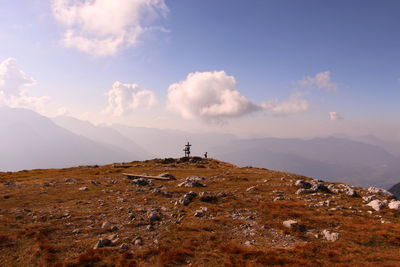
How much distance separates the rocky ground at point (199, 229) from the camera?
13.9m

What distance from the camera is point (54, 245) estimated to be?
15.5 metres

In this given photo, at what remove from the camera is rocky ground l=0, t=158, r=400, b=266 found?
45.5ft

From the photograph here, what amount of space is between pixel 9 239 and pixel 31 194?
52.9 ft

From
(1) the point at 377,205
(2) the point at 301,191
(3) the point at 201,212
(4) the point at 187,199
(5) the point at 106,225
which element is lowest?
(5) the point at 106,225

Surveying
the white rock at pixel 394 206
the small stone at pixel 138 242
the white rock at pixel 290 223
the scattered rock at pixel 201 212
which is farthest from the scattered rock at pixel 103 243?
the white rock at pixel 394 206

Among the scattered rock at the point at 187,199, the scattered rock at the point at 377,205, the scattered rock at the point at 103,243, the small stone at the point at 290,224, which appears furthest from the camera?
the scattered rock at the point at 187,199

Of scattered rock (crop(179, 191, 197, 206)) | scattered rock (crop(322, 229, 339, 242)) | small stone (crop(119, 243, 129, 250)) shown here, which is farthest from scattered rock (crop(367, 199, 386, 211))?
small stone (crop(119, 243, 129, 250))

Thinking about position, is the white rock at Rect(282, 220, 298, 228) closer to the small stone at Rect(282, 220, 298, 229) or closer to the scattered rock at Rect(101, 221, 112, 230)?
the small stone at Rect(282, 220, 298, 229)

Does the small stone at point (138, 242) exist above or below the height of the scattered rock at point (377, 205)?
below

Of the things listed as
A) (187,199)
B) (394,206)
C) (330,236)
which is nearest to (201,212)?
(187,199)

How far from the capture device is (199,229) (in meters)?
18.0

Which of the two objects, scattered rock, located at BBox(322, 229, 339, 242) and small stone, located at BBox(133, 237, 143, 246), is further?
scattered rock, located at BBox(322, 229, 339, 242)

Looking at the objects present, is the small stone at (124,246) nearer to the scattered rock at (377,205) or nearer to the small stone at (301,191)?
the small stone at (301,191)

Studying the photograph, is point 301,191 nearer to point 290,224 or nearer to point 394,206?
point 394,206
